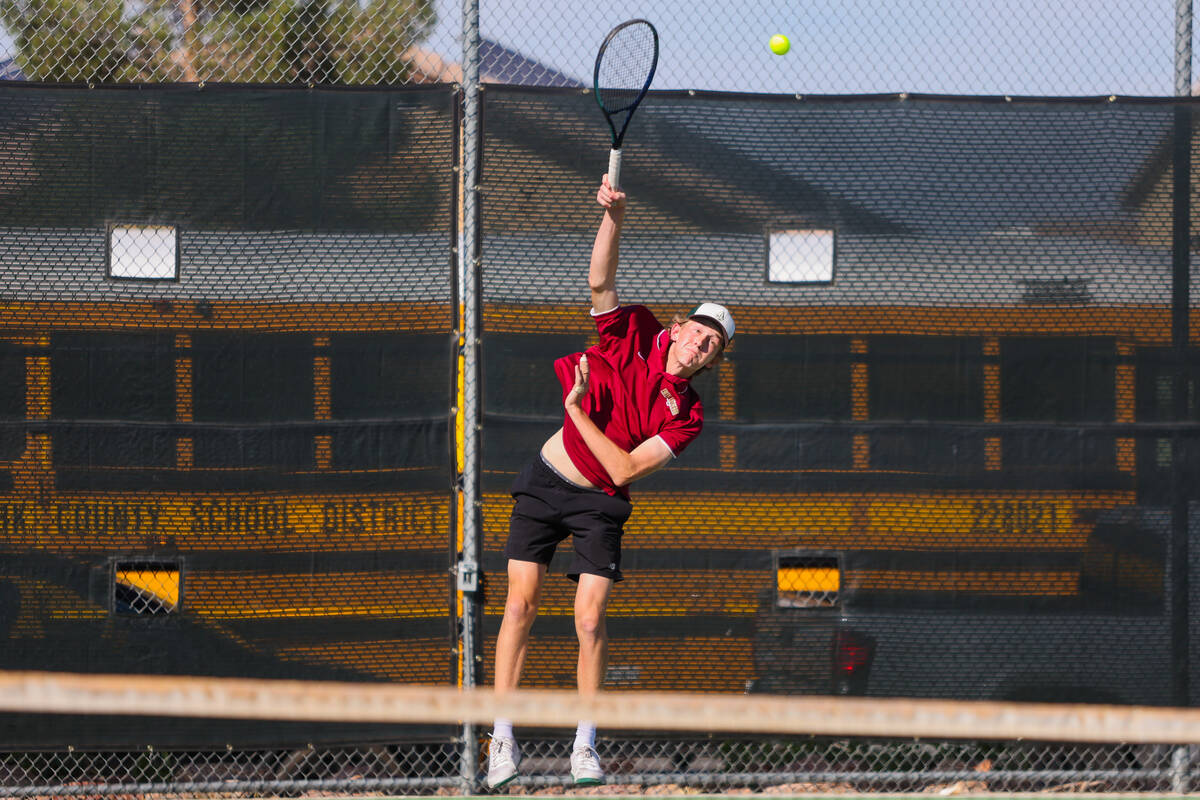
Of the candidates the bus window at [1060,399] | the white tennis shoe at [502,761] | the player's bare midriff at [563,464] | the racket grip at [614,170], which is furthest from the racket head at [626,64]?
the white tennis shoe at [502,761]

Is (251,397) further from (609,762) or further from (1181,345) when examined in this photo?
(1181,345)

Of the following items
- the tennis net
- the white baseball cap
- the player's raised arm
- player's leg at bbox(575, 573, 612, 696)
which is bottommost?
the tennis net

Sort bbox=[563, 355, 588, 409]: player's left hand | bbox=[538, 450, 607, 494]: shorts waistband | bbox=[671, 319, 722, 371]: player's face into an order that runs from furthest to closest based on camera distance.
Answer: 1. bbox=[538, 450, 607, 494]: shorts waistband
2. bbox=[671, 319, 722, 371]: player's face
3. bbox=[563, 355, 588, 409]: player's left hand

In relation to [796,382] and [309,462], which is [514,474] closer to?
[309,462]

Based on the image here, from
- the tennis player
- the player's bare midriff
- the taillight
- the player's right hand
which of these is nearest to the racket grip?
the player's right hand

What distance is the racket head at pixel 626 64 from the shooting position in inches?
167

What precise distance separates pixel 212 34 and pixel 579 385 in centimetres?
687

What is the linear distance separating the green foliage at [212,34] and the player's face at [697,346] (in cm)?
198

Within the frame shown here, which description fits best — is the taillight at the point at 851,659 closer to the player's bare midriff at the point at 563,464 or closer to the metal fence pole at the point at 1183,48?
the player's bare midriff at the point at 563,464

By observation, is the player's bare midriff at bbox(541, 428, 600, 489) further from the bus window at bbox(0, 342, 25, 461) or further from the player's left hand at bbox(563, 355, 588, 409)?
the bus window at bbox(0, 342, 25, 461)

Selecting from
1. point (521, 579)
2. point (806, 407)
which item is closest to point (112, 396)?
point (521, 579)

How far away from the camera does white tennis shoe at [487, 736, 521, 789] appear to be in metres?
3.83

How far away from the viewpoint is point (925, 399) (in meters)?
4.80

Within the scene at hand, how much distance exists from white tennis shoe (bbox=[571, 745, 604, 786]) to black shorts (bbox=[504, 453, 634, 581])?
0.55 meters
